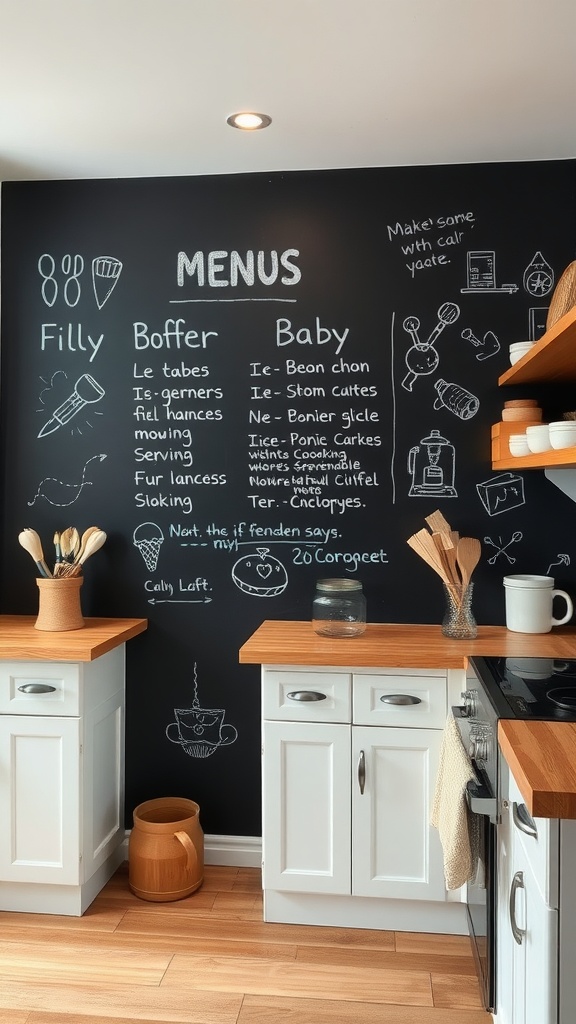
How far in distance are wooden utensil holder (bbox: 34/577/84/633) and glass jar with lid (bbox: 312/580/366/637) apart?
90 centimetres

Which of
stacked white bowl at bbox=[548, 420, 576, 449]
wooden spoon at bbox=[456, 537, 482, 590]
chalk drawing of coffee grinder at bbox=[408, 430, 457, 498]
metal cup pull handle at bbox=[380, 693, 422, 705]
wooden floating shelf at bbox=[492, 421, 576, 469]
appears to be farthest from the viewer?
chalk drawing of coffee grinder at bbox=[408, 430, 457, 498]

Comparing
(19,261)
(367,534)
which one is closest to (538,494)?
(367,534)

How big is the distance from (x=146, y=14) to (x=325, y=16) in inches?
17.7

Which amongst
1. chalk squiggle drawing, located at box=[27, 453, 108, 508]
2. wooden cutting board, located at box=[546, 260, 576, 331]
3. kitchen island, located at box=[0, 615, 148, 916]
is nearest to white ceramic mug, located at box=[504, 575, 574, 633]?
wooden cutting board, located at box=[546, 260, 576, 331]

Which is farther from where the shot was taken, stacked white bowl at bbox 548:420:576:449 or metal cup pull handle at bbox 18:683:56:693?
metal cup pull handle at bbox 18:683:56:693

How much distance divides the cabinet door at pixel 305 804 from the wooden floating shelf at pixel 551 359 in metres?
1.31

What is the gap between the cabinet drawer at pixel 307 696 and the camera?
2762 mm

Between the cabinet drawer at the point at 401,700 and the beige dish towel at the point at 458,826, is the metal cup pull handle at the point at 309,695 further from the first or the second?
the beige dish towel at the point at 458,826

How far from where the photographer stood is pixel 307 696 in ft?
9.07

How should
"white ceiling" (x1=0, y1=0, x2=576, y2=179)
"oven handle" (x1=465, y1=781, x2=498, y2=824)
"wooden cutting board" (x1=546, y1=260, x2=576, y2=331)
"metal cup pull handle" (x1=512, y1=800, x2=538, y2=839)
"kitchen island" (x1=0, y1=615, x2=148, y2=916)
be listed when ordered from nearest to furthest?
"metal cup pull handle" (x1=512, y1=800, x2=538, y2=839) < "oven handle" (x1=465, y1=781, x2=498, y2=824) < "white ceiling" (x1=0, y1=0, x2=576, y2=179) < "wooden cutting board" (x1=546, y1=260, x2=576, y2=331) < "kitchen island" (x1=0, y1=615, x2=148, y2=916)

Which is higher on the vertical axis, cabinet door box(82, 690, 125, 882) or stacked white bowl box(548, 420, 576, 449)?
stacked white bowl box(548, 420, 576, 449)

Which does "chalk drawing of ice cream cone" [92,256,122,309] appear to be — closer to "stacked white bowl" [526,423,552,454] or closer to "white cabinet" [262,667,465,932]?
"white cabinet" [262,667,465,932]

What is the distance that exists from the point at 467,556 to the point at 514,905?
1378mm

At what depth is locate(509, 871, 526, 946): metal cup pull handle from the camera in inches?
67.2
